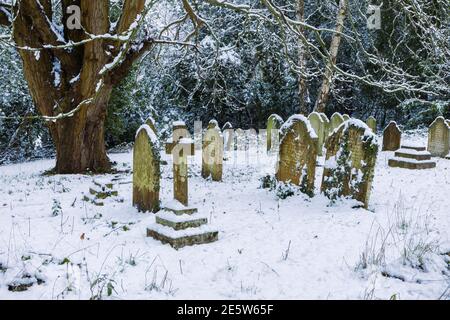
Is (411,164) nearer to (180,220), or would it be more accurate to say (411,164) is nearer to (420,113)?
(180,220)

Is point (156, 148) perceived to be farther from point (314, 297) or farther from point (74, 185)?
point (314, 297)

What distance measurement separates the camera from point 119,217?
5660 millimetres

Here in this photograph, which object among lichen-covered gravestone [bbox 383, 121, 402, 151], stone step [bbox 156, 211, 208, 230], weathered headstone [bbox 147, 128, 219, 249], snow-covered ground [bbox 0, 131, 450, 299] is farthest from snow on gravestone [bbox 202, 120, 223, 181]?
lichen-covered gravestone [bbox 383, 121, 402, 151]

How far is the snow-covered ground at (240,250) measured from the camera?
3309 millimetres

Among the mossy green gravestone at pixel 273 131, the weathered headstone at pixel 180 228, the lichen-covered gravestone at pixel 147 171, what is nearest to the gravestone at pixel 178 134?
the lichen-covered gravestone at pixel 147 171

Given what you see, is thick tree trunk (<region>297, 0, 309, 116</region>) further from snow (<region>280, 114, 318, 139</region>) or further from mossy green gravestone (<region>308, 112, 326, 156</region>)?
snow (<region>280, 114, 318, 139</region>)

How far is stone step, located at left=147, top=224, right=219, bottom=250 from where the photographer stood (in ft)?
14.6

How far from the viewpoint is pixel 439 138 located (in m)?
11.4

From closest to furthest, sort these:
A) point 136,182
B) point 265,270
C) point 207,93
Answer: point 265,270, point 136,182, point 207,93

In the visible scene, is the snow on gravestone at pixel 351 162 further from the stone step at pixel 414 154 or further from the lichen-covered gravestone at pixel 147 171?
the stone step at pixel 414 154

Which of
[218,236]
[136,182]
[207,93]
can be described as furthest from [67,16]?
[207,93]

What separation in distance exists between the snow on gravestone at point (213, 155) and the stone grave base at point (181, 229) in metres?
3.78

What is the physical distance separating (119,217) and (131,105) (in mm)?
10207

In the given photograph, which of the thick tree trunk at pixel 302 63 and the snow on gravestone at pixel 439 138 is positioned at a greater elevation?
the thick tree trunk at pixel 302 63
